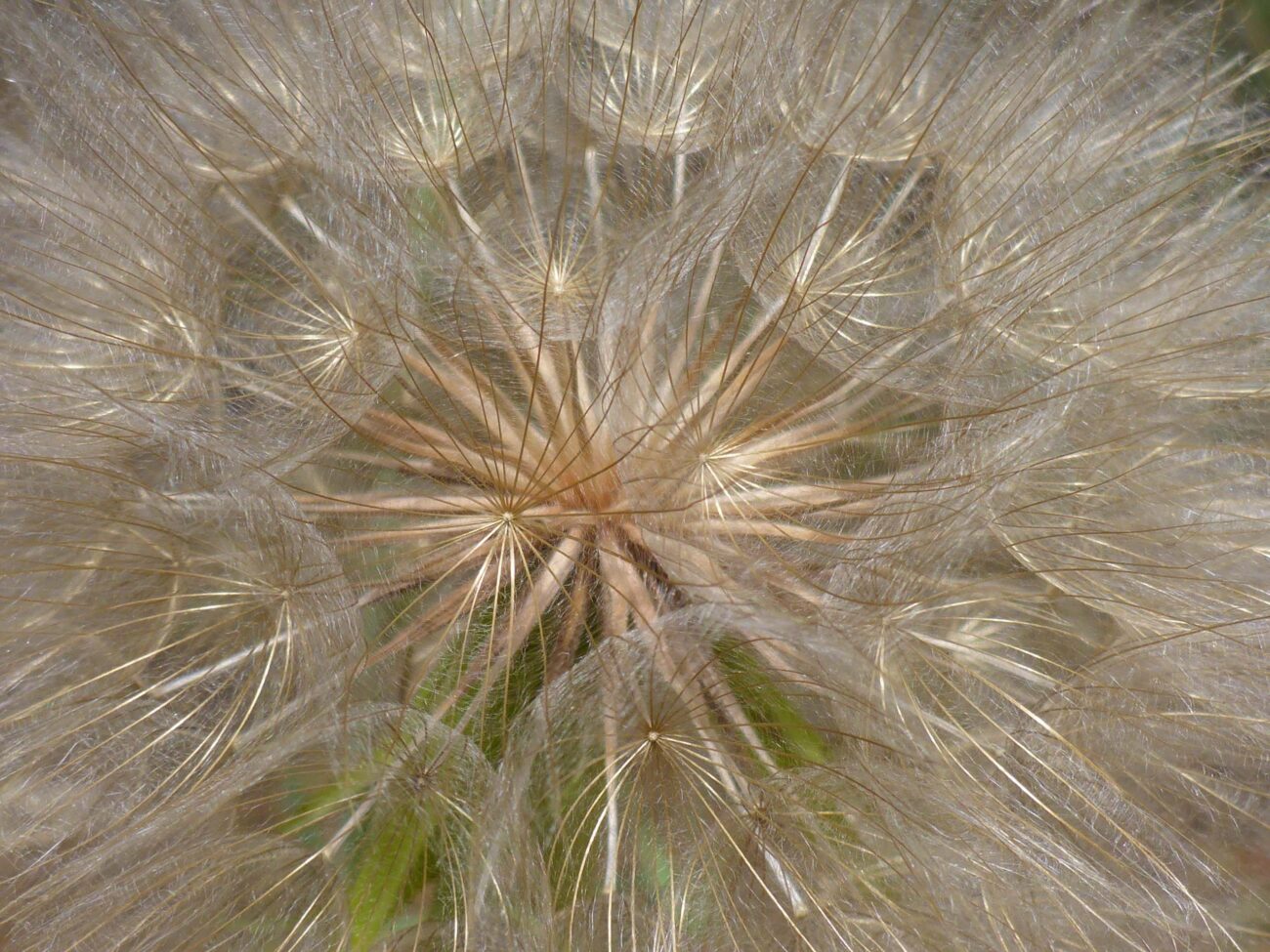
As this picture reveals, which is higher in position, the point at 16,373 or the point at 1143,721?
the point at 16,373

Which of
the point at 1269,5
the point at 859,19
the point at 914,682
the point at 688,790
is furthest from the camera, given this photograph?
the point at 1269,5

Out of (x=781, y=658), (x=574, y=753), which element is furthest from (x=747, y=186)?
(x=574, y=753)

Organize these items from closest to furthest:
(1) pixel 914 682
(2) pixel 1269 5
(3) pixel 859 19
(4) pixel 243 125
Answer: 1. (1) pixel 914 682
2. (4) pixel 243 125
3. (3) pixel 859 19
4. (2) pixel 1269 5

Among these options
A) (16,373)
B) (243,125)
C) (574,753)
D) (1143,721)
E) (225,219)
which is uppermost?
(243,125)

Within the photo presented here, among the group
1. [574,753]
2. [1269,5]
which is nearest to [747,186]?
[574,753]

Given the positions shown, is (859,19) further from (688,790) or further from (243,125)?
(688,790)

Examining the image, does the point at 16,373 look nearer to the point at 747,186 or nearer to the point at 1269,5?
the point at 747,186

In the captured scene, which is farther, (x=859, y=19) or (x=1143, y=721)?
(x=859, y=19)
